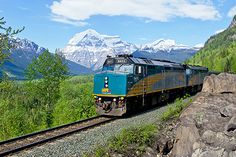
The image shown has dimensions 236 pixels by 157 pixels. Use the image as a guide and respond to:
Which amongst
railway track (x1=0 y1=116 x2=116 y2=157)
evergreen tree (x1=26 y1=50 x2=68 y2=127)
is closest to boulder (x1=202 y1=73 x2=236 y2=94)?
railway track (x1=0 y1=116 x2=116 y2=157)

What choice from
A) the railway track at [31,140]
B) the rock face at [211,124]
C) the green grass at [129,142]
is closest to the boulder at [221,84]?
the rock face at [211,124]

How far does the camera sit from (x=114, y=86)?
22.6 m

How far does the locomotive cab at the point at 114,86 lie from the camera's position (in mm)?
22250

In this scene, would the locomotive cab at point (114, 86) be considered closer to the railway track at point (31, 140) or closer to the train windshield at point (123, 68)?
the train windshield at point (123, 68)

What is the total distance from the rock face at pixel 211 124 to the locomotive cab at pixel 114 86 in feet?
16.5

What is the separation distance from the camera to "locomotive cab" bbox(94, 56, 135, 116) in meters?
22.2

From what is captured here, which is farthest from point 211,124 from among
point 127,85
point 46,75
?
point 46,75

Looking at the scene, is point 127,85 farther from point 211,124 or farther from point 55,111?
point 55,111

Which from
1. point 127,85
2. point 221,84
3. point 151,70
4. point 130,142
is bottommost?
point 130,142

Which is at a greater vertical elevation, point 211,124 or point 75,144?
point 211,124

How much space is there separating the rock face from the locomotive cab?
5.03 m

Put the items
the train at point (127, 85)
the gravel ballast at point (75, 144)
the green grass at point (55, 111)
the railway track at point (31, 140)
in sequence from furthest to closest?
the green grass at point (55, 111) → the train at point (127, 85) → the railway track at point (31, 140) → the gravel ballast at point (75, 144)

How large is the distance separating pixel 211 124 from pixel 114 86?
7955 millimetres

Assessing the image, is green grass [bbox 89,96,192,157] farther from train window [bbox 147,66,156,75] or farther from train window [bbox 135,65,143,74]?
train window [bbox 147,66,156,75]
